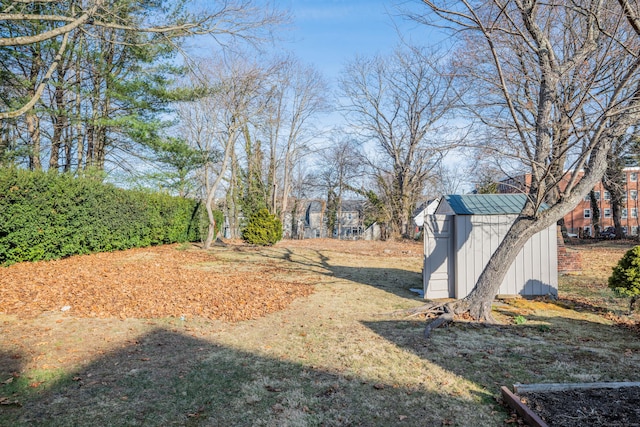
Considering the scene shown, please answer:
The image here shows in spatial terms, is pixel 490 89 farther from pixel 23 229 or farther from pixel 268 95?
pixel 268 95

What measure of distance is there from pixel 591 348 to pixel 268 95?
17576 mm

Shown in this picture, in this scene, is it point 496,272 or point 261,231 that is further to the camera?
point 261,231

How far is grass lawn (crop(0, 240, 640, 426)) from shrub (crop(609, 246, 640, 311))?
49cm

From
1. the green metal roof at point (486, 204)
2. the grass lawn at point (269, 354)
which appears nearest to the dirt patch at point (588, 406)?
the grass lawn at point (269, 354)

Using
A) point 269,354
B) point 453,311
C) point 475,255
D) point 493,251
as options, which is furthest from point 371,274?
point 269,354

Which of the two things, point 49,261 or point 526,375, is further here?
point 49,261

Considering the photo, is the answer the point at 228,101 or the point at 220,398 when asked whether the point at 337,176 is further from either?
the point at 220,398

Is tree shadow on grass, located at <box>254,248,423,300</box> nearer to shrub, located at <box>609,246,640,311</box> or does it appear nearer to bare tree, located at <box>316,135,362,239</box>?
shrub, located at <box>609,246,640,311</box>

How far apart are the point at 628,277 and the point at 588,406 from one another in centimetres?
400

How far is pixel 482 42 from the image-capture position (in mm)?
6148

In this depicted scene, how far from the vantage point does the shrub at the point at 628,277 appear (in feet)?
18.1

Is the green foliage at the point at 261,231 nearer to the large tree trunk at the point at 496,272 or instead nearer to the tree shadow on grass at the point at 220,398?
the large tree trunk at the point at 496,272

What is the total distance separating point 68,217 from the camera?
33.2 feet

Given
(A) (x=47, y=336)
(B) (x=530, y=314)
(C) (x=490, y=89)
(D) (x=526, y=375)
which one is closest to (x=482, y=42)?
(C) (x=490, y=89)
